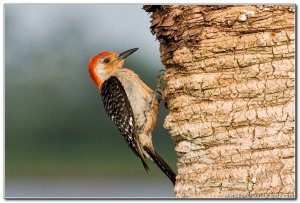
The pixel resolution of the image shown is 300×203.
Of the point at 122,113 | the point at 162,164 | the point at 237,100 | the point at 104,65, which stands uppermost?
the point at 104,65

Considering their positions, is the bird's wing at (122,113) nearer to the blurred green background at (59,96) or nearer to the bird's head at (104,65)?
the bird's head at (104,65)

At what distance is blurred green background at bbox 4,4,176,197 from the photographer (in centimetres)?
396

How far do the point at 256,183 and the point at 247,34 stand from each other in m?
1.04

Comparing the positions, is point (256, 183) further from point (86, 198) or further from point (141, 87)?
point (141, 87)

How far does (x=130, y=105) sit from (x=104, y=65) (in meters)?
0.47

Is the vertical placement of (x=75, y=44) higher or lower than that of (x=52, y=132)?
higher

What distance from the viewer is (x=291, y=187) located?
3.56 meters

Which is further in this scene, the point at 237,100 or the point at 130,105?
the point at 130,105

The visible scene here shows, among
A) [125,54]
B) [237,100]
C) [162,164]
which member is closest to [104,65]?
[125,54]

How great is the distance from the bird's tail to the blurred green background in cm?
13

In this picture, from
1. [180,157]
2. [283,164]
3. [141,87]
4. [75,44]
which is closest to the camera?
[283,164]

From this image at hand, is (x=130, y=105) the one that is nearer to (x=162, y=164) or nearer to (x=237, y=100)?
(x=162, y=164)

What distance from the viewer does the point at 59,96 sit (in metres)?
4.08

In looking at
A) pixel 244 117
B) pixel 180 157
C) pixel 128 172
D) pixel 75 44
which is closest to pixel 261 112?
pixel 244 117
